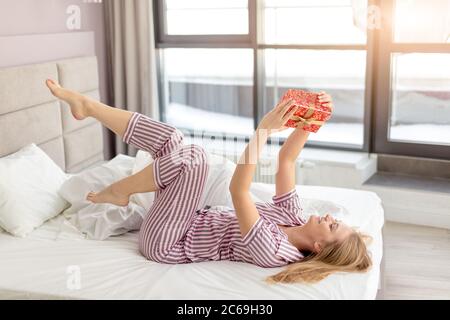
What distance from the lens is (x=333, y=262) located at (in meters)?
2.13

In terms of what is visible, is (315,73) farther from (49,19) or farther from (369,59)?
(49,19)

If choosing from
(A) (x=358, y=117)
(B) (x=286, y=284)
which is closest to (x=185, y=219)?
(B) (x=286, y=284)

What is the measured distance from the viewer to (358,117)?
482 centimetres

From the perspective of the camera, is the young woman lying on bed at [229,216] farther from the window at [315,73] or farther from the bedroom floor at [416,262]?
the window at [315,73]

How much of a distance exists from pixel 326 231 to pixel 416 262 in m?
1.22

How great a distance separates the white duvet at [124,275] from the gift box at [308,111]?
1.60 ft

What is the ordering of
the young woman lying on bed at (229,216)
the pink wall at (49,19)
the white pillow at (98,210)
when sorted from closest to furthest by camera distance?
the young woman lying on bed at (229,216)
the white pillow at (98,210)
the pink wall at (49,19)

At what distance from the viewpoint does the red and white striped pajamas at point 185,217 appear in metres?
2.24

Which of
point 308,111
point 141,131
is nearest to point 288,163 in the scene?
point 308,111

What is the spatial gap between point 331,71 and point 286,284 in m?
2.61

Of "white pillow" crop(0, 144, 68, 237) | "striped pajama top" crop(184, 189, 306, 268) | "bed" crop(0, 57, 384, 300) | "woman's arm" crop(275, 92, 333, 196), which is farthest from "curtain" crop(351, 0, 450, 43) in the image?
"white pillow" crop(0, 144, 68, 237)

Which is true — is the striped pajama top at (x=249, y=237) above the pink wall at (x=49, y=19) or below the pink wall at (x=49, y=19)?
below

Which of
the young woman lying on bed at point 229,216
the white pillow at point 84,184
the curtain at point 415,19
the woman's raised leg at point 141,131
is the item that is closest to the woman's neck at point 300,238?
the young woman lying on bed at point 229,216

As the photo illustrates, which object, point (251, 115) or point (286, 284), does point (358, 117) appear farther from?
point (286, 284)
